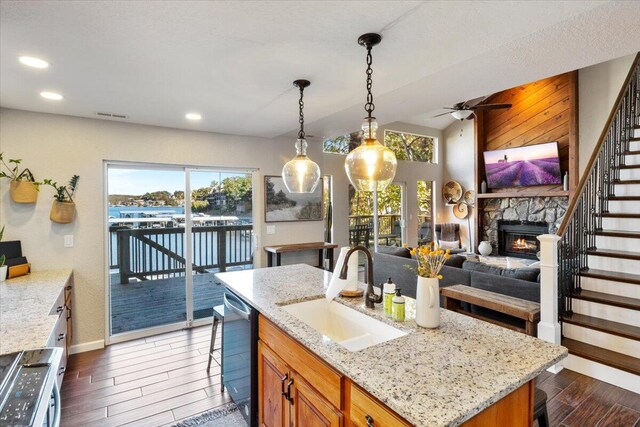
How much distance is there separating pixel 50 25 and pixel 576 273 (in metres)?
4.77

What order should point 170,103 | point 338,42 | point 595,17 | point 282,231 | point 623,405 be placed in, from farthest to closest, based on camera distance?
point 282,231 → point 170,103 → point 623,405 → point 338,42 → point 595,17

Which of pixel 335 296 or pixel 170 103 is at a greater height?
pixel 170 103

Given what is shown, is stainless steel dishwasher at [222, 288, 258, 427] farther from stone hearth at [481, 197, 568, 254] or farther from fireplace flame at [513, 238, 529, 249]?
fireplace flame at [513, 238, 529, 249]

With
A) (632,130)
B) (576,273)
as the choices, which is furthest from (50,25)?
(632,130)

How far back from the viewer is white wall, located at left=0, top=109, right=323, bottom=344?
127 inches

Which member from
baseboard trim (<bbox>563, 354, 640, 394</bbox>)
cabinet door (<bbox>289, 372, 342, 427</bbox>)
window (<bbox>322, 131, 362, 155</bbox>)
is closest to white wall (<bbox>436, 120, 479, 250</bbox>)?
window (<bbox>322, 131, 362, 155</bbox>)

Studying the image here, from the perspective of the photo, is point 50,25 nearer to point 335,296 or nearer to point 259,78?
point 259,78

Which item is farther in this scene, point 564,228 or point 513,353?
point 564,228

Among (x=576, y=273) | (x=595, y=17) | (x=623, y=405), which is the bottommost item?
(x=623, y=405)

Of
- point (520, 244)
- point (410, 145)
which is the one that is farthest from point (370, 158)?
point (520, 244)

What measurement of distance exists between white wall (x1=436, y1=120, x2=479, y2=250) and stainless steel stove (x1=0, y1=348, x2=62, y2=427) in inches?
305

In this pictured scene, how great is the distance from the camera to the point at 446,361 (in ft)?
4.21

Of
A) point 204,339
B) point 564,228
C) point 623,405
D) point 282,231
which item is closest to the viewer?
point 623,405

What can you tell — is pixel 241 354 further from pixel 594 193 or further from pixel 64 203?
pixel 594 193
